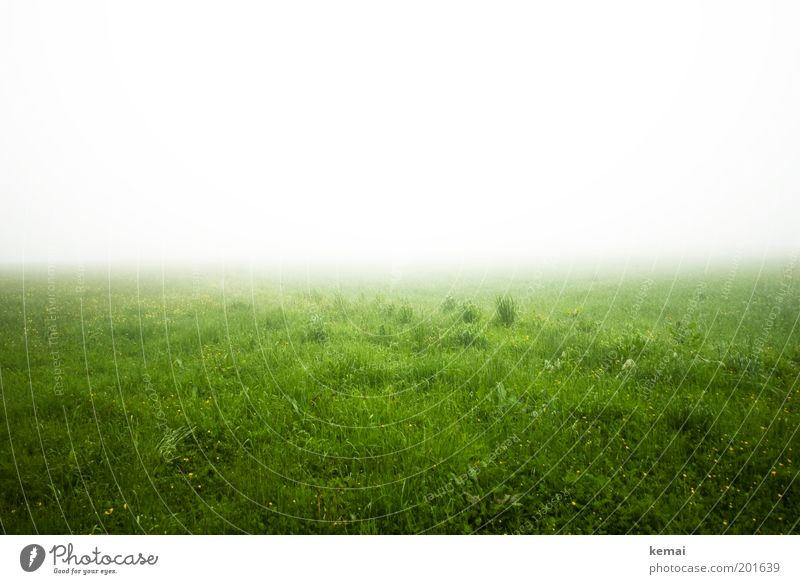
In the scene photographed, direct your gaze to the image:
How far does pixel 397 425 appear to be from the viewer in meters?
3.85

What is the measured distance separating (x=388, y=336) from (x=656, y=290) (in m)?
8.16
